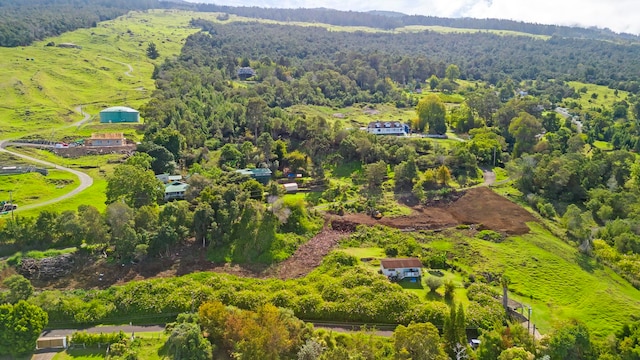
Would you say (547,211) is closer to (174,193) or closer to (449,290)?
(449,290)

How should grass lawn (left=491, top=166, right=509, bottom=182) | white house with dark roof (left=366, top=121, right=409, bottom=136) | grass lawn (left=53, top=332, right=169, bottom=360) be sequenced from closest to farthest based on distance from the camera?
grass lawn (left=53, top=332, right=169, bottom=360) < grass lawn (left=491, top=166, right=509, bottom=182) < white house with dark roof (left=366, top=121, right=409, bottom=136)

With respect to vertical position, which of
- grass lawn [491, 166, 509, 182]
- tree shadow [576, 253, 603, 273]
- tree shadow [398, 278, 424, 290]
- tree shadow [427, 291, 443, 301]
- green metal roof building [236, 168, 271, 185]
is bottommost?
green metal roof building [236, 168, 271, 185]

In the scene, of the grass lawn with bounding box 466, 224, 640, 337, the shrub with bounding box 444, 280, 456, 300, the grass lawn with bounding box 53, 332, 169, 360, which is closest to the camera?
the grass lawn with bounding box 53, 332, 169, 360

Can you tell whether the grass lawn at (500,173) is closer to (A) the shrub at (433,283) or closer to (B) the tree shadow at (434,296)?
(A) the shrub at (433,283)

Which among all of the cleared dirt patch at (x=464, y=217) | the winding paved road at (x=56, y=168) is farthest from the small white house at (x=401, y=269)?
the winding paved road at (x=56, y=168)

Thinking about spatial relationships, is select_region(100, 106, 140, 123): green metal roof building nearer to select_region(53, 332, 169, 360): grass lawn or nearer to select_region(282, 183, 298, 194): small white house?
select_region(282, 183, 298, 194): small white house

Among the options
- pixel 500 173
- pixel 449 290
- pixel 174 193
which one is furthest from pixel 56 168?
pixel 500 173

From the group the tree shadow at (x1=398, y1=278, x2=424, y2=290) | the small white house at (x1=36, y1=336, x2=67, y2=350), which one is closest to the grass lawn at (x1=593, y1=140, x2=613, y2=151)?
the tree shadow at (x1=398, y1=278, x2=424, y2=290)

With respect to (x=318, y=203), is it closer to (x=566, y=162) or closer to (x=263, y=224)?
(x=263, y=224)
